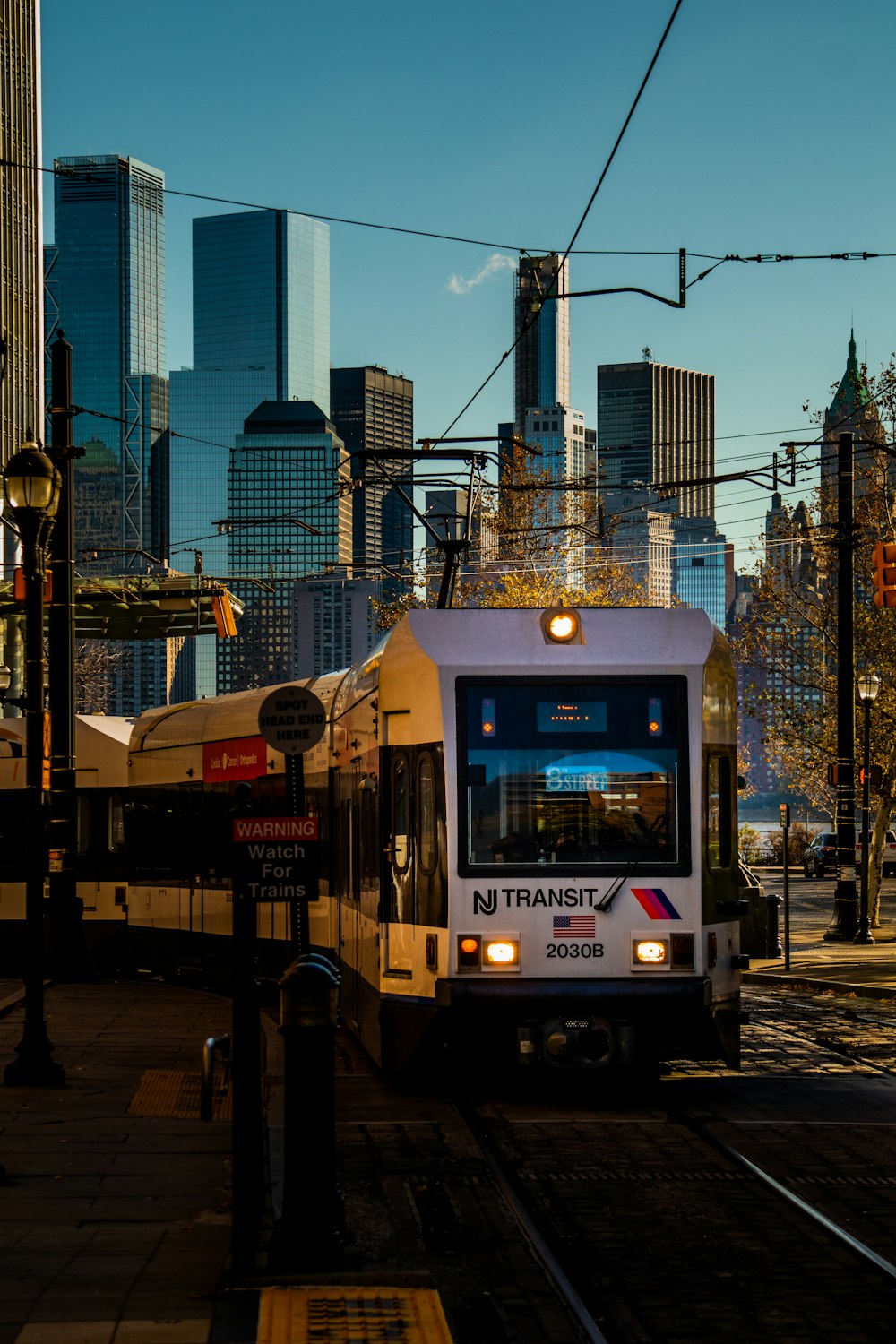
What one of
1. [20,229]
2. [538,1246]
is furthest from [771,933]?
[20,229]

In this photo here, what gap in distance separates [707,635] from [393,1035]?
10.9 ft

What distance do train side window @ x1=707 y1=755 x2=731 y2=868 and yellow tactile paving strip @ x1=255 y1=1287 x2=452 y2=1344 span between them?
5.04 m

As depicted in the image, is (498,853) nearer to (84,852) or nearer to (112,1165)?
(112,1165)

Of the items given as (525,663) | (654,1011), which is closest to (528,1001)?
(654,1011)

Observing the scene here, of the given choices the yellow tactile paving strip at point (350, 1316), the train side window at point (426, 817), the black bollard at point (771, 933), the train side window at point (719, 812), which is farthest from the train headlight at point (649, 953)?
the black bollard at point (771, 933)

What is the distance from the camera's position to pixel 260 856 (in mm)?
7613

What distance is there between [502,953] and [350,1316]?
463 cm

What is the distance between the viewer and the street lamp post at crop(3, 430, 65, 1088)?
12.1 metres

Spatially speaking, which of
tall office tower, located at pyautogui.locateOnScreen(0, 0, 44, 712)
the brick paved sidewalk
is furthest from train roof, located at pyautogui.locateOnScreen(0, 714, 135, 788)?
tall office tower, located at pyautogui.locateOnScreen(0, 0, 44, 712)

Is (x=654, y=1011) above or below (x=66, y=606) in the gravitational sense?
below

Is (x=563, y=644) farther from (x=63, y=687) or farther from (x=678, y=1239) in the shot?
(x=63, y=687)

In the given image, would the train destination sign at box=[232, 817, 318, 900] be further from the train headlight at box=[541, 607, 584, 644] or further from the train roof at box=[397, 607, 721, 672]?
the train headlight at box=[541, 607, 584, 644]

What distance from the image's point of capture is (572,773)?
11.2 metres

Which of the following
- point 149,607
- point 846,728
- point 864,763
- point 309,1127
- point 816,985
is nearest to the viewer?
point 309,1127
